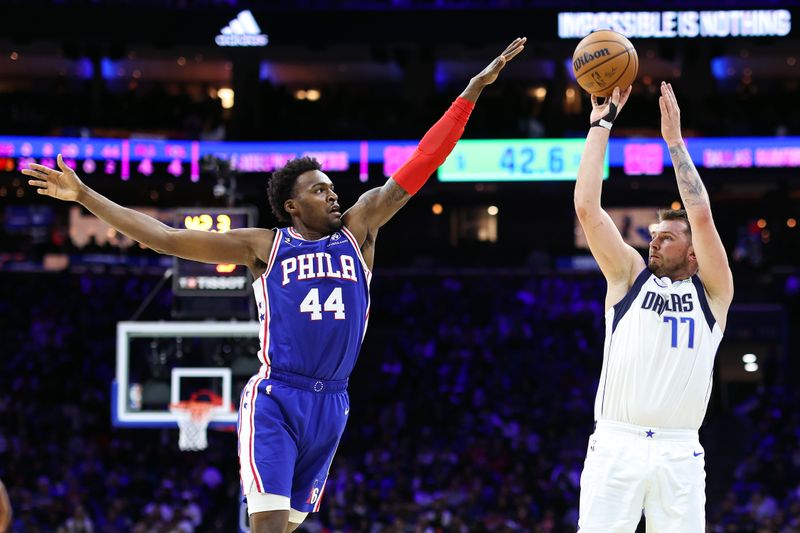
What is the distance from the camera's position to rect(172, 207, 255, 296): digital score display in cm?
1206

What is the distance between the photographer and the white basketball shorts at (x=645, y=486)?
15.4ft

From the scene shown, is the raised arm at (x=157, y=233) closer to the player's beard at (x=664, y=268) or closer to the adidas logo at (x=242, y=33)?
the player's beard at (x=664, y=268)

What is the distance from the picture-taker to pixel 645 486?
4734 mm

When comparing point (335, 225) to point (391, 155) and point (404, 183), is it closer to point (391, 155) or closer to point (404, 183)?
point (404, 183)

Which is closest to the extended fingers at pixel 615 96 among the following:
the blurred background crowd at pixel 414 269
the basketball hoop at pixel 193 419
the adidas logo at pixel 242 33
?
the basketball hoop at pixel 193 419

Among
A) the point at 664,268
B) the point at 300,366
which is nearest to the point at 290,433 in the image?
the point at 300,366

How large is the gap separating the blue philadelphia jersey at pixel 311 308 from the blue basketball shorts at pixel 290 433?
2.9 inches

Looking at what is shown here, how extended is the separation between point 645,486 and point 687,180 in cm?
137

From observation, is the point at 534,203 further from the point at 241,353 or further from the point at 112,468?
the point at 241,353

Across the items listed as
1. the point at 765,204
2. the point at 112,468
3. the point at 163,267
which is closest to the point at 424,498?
the point at 112,468

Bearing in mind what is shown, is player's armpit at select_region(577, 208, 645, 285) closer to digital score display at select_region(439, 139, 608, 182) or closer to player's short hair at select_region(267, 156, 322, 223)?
player's short hair at select_region(267, 156, 322, 223)

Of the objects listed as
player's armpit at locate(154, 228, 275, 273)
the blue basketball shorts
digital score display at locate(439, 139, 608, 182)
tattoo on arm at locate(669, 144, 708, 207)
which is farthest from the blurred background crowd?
tattoo on arm at locate(669, 144, 708, 207)

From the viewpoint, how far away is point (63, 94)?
22.5 metres

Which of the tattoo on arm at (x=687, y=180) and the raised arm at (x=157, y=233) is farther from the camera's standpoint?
the tattoo on arm at (x=687, y=180)
